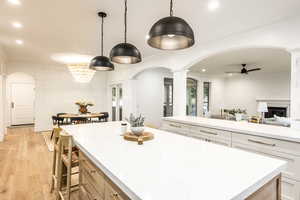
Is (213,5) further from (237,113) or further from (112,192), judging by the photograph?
(112,192)

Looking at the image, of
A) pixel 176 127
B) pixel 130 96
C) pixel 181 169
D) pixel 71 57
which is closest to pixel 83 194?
pixel 181 169

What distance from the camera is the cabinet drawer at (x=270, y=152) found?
1867 millimetres

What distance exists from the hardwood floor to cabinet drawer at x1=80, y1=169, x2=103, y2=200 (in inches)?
42.5

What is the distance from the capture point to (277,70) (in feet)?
24.4

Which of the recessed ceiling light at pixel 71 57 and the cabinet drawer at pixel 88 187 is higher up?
the recessed ceiling light at pixel 71 57

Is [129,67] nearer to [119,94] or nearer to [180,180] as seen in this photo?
[119,94]

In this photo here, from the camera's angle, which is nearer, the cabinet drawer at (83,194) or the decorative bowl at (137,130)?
the cabinet drawer at (83,194)

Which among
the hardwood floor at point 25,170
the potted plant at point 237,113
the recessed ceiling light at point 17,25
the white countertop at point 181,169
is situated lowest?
the hardwood floor at point 25,170

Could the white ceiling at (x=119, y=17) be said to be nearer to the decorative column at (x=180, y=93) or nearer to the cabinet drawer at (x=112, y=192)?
the decorative column at (x=180, y=93)

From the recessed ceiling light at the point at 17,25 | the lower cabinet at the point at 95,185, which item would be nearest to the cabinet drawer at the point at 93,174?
the lower cabinet at the point at 95,185

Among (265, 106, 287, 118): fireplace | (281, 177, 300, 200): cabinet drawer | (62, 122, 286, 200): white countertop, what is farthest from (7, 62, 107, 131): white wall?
(265, 106, 287, 118): fireplace

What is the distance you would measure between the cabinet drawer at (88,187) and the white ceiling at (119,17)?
85.0 inches

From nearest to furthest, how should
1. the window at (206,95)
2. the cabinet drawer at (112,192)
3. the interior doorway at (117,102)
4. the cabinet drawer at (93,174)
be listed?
the cabinet drawer at (112,192)
the cabinet drawer at (93,174)
the interior doorway at (117,102)
the window at (206,95)

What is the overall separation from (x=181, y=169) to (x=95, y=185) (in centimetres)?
75
